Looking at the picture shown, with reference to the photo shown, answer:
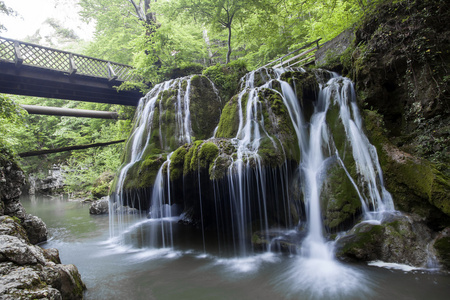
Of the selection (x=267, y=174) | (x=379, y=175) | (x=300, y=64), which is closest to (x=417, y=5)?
(x=379, y=175)

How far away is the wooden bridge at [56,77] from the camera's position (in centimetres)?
1059

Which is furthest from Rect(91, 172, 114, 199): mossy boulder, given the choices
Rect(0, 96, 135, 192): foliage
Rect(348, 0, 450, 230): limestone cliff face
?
Rect(348, 0, 450, 230): limestone cliff face

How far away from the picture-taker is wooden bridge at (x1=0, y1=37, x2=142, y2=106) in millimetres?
10594

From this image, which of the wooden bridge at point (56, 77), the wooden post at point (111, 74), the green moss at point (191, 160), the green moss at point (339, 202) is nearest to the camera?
the green moss at point (339, 202)

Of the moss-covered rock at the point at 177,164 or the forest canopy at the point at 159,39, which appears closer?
the moss-covered rock at the point at 177,164

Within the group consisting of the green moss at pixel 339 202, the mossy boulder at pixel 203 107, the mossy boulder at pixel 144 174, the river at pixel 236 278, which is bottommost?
the river at pixel 236 278

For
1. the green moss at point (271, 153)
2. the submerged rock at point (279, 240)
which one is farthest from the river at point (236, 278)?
the green moss at point (271, 153)

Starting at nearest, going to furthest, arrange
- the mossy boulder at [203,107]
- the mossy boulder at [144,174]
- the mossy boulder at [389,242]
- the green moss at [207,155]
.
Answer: the mossy boulder at [389,242], the green moss at [207,155], the mossy boulder at [144,174], the mossy boulder at [203,107]

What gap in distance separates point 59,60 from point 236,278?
13871 millimetres

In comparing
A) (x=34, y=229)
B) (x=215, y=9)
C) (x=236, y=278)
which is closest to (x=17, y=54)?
(x=34, y=229)

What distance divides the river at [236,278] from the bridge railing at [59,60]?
9.86 metres

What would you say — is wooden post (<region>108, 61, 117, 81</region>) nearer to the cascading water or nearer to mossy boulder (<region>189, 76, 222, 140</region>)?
mossy boulder (<region>189, 76, 222, 140</region>)

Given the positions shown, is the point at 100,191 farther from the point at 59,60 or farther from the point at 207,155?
the point at 207,155

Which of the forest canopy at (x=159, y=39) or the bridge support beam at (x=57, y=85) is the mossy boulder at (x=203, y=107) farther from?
the bridge support beam at (x=57, y=85)
